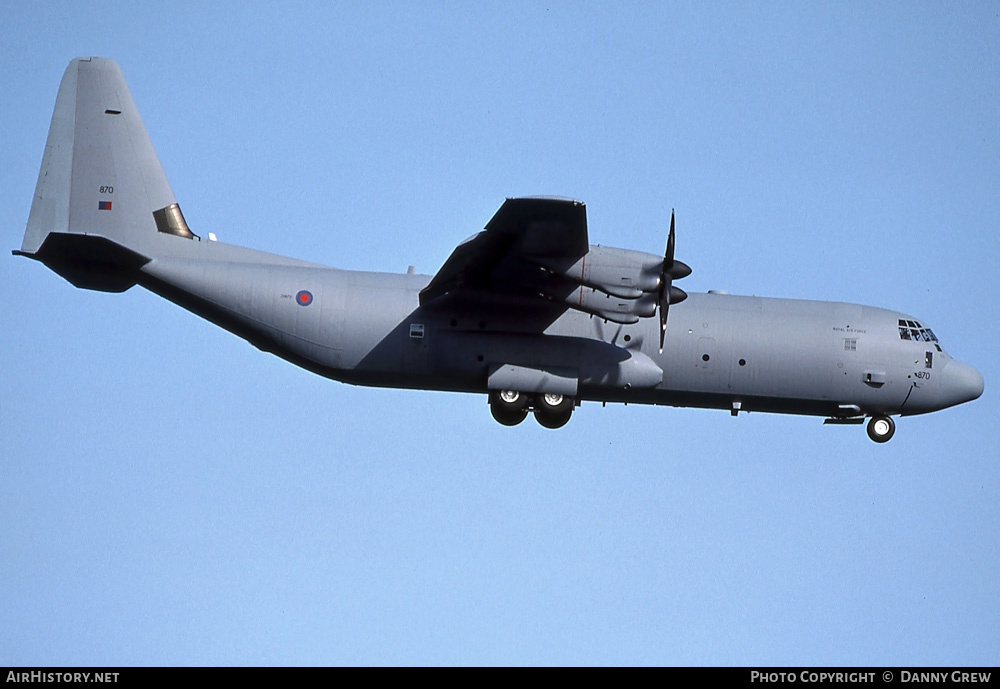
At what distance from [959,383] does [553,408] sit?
9554 millimetres

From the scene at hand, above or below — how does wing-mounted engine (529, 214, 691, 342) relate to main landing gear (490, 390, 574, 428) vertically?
above

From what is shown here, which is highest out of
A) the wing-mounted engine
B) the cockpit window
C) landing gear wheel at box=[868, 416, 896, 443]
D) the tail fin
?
the tail fin

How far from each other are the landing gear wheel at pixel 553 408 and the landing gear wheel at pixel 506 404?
35 centimetres

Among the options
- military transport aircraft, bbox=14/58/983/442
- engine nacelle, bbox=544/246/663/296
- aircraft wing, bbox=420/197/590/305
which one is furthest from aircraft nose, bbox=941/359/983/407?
aircraft wing, bbox=420/197/590/305

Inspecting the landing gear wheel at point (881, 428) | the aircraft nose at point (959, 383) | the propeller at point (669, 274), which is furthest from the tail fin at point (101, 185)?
the aircraft nose at point (959, 383)

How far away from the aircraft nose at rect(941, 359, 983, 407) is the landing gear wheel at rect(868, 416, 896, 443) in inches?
54.8

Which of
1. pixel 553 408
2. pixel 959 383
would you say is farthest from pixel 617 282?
pixel 959 383

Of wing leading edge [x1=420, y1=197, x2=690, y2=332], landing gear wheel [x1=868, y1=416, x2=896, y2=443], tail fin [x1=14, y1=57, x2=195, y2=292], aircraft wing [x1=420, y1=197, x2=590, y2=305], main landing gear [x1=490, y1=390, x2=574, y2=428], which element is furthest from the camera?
landing gear wheel [x1=868, y1=416, x2=896, y2=443]

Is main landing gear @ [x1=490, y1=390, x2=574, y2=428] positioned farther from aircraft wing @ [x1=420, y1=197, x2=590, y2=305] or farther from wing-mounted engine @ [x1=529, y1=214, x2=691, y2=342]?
wing-mounted engine @ [x1=529, y1=214, x2=691, y2=342]

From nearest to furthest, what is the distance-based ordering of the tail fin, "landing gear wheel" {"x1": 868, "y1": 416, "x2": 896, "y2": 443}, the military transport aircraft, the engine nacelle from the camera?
1. the engine nacelle
2. the military transport aircraft
3. the tail fin
4. "landing gear wheel" {"x1": 868, "y1": 416, "x2": 896, "y2": 443}

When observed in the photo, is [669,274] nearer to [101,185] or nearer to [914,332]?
[914,332]

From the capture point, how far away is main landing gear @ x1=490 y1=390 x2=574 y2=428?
26.6 meters

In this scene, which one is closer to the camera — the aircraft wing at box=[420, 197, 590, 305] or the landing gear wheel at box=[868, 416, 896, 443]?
the aircraft wing at box=[420, 197, 590, 305]
